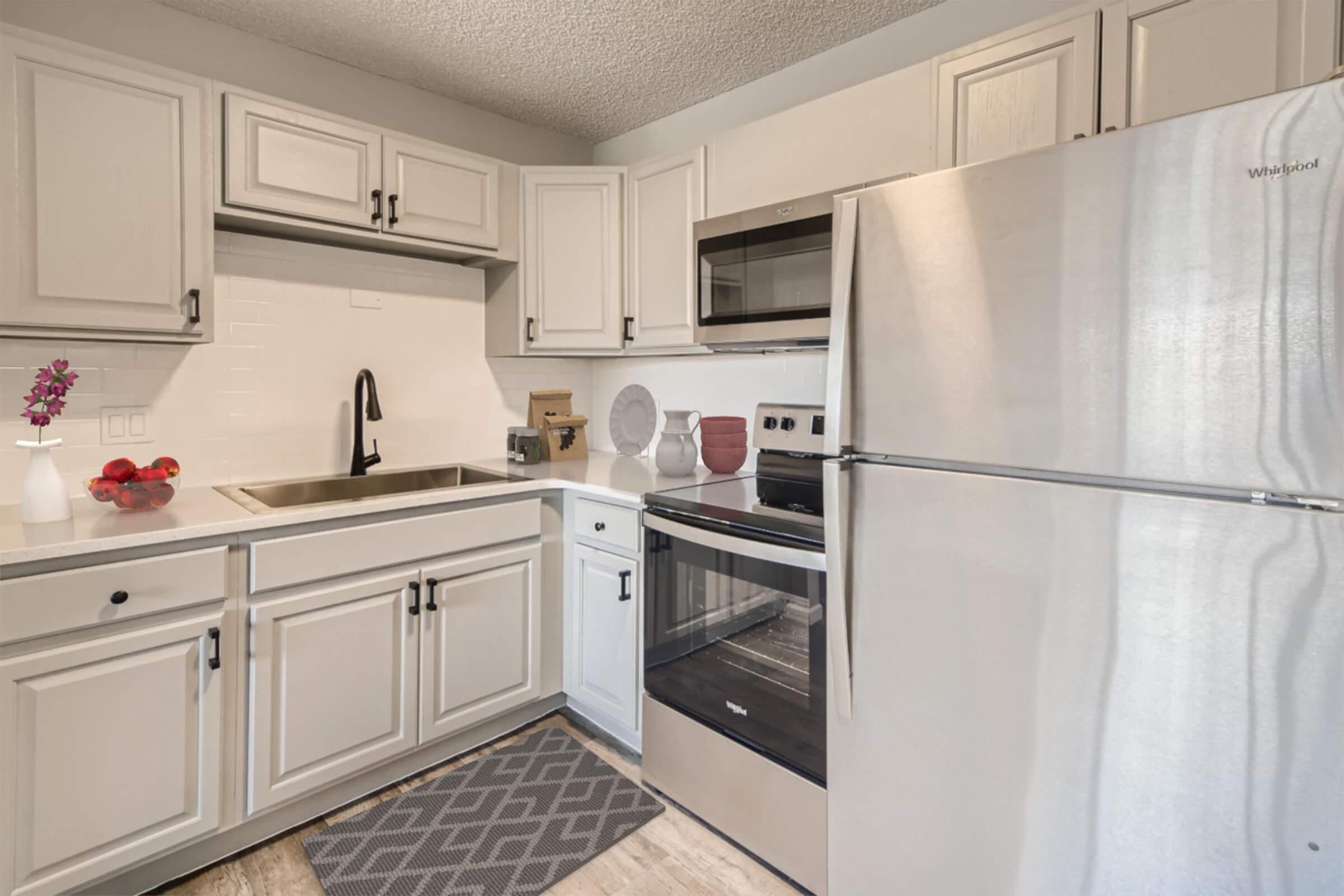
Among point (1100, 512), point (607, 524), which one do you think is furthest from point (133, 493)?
point (1100, 512)

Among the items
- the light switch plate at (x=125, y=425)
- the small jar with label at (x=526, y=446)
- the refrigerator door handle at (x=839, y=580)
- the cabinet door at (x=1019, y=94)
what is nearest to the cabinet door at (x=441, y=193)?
the small jar with label at (x=526, y=446)

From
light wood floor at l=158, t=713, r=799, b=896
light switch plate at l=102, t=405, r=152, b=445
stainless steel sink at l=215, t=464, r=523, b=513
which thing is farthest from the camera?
stainless steel sink at l=215, t=464, r=523, b=513

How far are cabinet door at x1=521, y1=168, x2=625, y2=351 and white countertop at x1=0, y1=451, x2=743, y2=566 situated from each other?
568mm

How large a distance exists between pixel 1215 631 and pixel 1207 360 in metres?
0.40

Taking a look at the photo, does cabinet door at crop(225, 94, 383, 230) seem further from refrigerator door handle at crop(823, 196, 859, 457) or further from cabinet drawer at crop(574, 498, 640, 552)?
refrigerator door handle at crop(823, 196, 859, 457)

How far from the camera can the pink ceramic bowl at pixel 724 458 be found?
2.49m

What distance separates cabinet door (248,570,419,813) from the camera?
5.91 feet

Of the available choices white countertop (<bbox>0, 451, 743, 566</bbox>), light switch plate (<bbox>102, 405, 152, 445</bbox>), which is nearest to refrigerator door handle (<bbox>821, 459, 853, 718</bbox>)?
white countertop (<bbox>0, 451, 743, 566</bbox>)

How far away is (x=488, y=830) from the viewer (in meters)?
1.91

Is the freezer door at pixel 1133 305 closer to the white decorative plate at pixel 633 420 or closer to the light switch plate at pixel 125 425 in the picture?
the white decorative plate at pixel 633 420

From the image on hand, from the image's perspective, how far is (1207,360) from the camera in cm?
99

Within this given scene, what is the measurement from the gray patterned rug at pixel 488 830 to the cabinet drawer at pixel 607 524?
2.42ft

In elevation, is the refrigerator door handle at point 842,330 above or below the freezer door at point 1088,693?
above

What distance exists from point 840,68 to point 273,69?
6.62 ft
